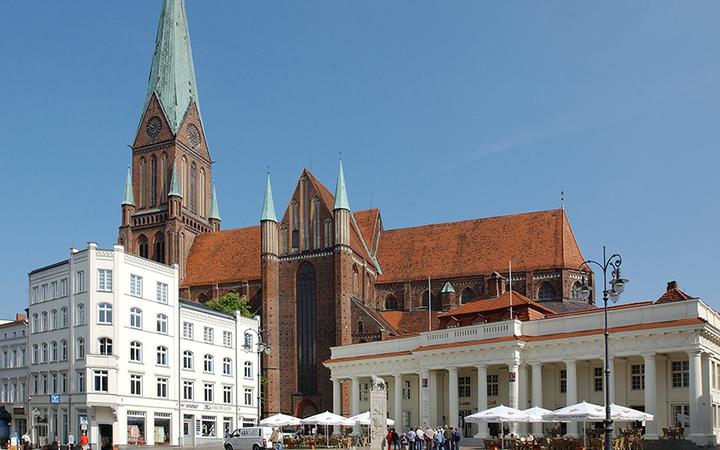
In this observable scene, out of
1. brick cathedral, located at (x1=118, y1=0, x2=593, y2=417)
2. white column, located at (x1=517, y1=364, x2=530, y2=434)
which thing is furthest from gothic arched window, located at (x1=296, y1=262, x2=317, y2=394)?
white column, located at (x1=517, y1=364, x2=530, y2=434)

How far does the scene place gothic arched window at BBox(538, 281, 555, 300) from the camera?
82.3m

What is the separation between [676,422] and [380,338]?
113 ft

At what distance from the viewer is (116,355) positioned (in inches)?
2333

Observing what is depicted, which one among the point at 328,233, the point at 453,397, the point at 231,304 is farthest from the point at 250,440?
the point at 328,233

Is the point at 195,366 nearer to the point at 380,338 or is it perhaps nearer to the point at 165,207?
the point at 380,338

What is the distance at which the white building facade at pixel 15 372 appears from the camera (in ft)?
214

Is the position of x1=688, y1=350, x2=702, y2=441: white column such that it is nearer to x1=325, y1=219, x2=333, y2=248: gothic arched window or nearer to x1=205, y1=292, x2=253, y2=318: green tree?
x1=325, y1=219, x2=333, y2=248: gothic arched window

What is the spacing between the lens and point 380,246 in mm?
96312

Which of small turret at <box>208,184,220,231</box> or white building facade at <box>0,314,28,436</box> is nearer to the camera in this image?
white building facade at <box>0,314,28,436</box>

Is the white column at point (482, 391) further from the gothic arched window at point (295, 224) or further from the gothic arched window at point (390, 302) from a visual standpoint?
the gothic arched window at point (390, 302)

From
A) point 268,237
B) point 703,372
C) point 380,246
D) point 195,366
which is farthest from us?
point 380,246

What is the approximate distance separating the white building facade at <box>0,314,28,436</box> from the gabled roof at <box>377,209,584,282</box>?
36852mm

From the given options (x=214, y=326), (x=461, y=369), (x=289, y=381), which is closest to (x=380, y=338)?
(x=289, y=381)

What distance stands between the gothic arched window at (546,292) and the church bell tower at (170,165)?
127 feet
